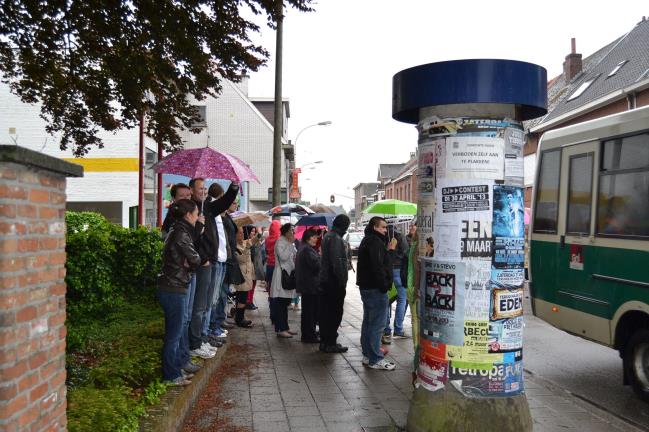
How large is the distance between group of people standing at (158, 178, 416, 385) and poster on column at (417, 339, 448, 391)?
2.23m

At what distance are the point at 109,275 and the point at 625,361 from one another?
6.81 meters

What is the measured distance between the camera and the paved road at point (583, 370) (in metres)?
6.33

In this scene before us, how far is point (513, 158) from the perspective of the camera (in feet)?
16.0

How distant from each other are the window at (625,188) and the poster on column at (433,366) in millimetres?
2858

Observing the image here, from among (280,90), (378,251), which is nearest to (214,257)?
(378,251)

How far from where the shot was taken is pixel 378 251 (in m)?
7.46

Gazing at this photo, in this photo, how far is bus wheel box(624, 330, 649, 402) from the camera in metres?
6.33

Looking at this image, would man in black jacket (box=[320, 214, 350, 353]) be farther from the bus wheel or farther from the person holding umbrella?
the bus wheel

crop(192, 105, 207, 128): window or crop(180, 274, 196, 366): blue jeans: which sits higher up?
crop(192, 105, 207, 128): window

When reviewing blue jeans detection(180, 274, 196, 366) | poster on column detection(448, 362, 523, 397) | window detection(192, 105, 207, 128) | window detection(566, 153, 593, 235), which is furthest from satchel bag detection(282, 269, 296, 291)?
poster on column detection(448, 362, 523, 397)

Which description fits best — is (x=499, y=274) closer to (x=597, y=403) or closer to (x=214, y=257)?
(x=597, y=403)

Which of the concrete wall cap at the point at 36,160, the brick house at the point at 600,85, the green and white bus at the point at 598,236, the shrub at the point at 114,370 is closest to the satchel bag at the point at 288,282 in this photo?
the shrub at the point at 114,370

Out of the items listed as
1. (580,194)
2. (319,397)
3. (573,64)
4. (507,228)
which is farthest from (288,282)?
(573,64)

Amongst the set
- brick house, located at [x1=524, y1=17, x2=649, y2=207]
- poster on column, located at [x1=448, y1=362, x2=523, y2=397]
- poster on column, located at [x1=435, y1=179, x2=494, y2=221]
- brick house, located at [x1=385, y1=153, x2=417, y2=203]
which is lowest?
poster on column, located at [x1=448, y1=362, x2=523, y2=397]
